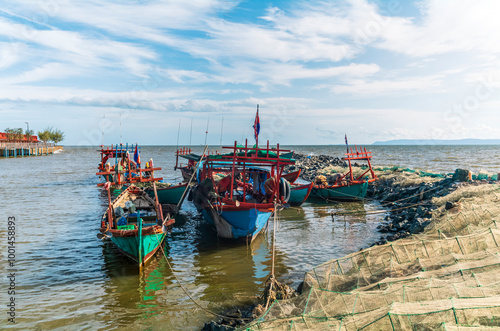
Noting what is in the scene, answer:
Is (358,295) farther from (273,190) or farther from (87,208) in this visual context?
(87,208)

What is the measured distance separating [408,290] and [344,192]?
2237cm

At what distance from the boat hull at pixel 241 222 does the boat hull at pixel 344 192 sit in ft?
41.1

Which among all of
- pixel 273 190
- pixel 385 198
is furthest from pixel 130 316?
pixel 385 198

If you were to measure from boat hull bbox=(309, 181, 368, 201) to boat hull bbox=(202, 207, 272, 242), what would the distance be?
12542mm

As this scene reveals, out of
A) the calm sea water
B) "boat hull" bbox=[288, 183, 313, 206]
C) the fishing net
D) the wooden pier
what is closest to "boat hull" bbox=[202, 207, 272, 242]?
the calm sea water

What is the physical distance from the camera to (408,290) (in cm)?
720

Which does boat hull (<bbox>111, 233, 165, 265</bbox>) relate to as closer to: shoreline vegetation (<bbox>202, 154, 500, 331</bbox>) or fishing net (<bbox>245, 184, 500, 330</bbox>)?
shoreline vegetation (<bbox>202, 154, 500, 331</bbox>)

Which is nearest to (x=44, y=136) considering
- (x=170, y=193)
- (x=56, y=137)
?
(x=56, y=137)

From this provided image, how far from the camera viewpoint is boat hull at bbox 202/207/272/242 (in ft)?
55.9

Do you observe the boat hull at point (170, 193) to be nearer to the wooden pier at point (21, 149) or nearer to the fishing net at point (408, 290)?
the fishing net at point (408, 290)

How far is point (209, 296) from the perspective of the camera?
1168cm

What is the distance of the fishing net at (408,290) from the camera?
5.80 m

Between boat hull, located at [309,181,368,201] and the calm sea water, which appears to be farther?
boat hull, located at [309,181,368,201]

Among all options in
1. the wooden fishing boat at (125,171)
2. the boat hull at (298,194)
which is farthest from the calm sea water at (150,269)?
the wooden fishing boat at (125,171)
